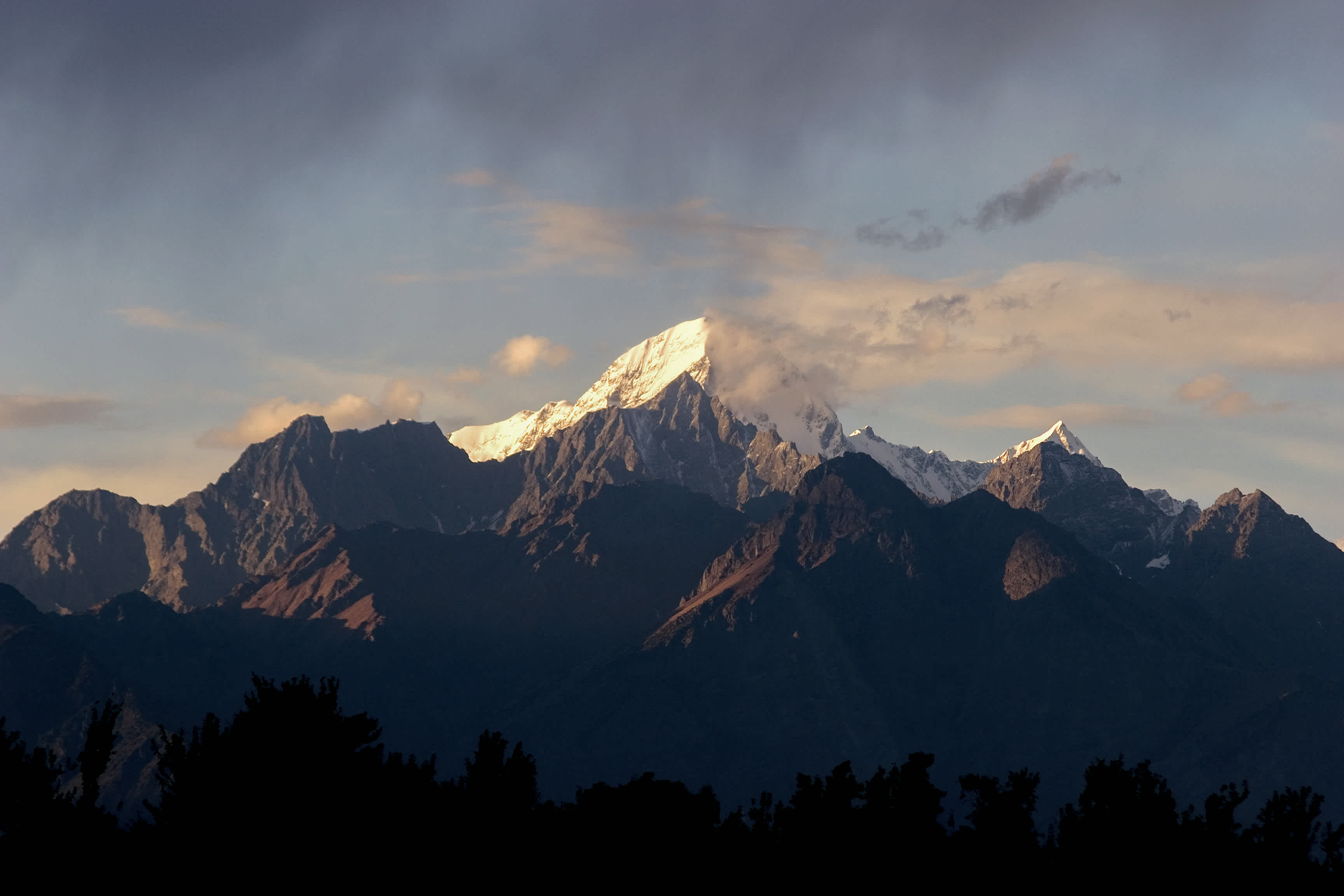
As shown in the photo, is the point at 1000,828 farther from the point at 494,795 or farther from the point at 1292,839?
the point at 494,795

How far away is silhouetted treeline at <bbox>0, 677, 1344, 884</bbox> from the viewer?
124562 mm

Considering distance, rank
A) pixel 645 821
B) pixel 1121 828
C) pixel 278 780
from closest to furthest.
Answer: pixel 278 780 < pixel 1121 828 < pixel 645 821

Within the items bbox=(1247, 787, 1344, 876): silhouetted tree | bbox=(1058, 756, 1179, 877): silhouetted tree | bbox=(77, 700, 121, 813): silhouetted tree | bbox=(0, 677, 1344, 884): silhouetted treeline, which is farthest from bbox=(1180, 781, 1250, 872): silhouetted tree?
bbox=(77, 700, 121, 813): silhouetted tree

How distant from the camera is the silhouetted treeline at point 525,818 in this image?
12456 cm

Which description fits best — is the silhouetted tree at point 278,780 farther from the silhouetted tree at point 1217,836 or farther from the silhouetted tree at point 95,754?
the silhouetted tree at point 1217,836

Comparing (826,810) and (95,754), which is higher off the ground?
(95,754)

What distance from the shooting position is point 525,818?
155 meters

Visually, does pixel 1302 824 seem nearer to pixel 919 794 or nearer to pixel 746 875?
pixel 919 794

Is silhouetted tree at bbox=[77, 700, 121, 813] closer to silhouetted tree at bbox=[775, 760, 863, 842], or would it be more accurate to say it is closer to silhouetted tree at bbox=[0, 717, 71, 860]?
silhouetted tree at bbox=[0, 717, 71, 860]

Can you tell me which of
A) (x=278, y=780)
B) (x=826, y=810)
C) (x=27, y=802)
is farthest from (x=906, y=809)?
(x=27, y=802)

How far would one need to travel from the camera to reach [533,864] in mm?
140250

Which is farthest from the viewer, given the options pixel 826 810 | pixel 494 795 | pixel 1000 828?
pixel 494 795

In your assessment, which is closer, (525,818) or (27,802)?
(27,802)

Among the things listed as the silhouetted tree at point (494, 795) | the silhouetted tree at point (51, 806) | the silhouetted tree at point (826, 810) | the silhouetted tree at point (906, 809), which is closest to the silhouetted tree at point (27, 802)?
the silhouetted tree at point (51, 806)
